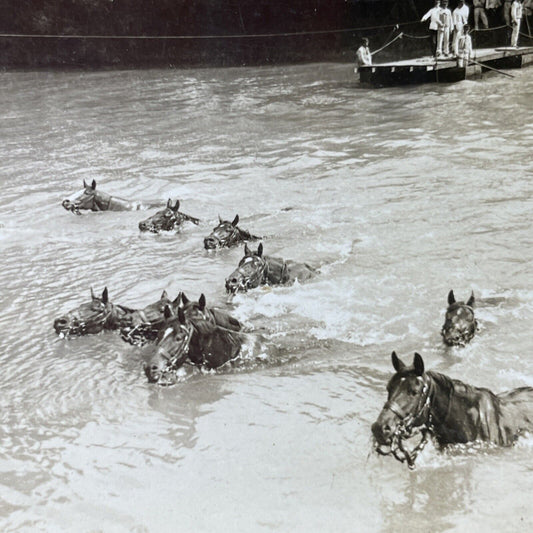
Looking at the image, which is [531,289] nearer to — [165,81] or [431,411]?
[431,411]

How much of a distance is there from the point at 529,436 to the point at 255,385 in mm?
2333

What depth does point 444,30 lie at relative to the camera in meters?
25.0

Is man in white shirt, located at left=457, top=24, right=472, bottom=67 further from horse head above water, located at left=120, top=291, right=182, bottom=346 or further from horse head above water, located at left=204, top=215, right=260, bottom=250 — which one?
horse head above water, located at left=120, top=291, right=182, bottom=346

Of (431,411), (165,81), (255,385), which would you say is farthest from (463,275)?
(165,81)

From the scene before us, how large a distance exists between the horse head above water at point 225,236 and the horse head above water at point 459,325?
390cm

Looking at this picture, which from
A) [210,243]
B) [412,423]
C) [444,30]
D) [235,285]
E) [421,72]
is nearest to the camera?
[412,423]

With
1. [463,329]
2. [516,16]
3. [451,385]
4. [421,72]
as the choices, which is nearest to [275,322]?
[463,329]

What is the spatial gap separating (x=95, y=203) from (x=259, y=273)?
16.7ft

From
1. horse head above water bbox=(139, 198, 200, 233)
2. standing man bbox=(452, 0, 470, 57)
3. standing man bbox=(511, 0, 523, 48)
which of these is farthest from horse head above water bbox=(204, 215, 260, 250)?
standing man bbox=(511, 0, 523, 48)

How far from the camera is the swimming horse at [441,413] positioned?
4.04m

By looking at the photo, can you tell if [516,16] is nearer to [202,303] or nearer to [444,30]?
[444,30]

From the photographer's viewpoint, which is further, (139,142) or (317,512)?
(139,142)

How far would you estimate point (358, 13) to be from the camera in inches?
1268

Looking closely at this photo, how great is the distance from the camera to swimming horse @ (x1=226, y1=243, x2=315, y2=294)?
778cm
